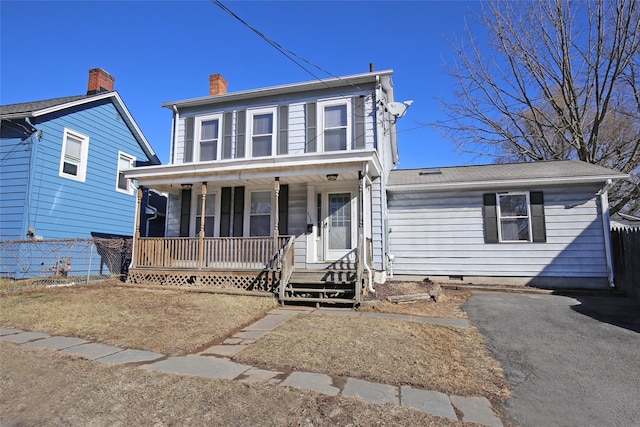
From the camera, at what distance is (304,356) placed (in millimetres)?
4445

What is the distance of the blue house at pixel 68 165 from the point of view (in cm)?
1018

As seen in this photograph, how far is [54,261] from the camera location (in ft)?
34.2

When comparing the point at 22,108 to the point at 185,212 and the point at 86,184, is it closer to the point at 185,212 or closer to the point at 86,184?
the point at 86,184

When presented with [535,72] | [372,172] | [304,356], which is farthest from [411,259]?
[535,72]

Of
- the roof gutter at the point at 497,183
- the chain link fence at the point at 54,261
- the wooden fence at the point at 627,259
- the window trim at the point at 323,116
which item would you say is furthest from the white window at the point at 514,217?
the chain link fence at the point at 54,261

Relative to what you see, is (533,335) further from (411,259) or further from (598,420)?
(411,259)

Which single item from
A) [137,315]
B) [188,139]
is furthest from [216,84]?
[137,315]

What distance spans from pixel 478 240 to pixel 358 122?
5.19 m

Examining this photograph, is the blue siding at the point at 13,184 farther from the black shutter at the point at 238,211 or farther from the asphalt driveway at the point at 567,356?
the asphalt driveway at the point at 567,356

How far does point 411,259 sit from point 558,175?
491cm

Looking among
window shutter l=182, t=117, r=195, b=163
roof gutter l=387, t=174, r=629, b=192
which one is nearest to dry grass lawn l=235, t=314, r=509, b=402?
roof gutter l=387, t=174, r=629, b=192

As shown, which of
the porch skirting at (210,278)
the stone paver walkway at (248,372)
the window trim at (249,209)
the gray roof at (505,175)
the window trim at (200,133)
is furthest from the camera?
the window trim at (200,133)

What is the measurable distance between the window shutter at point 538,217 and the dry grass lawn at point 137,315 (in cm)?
794

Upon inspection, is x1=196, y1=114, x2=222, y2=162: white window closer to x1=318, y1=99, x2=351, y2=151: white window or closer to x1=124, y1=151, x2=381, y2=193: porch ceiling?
x1=124, y1=151, x2=381, y2=193: porch ceiling
